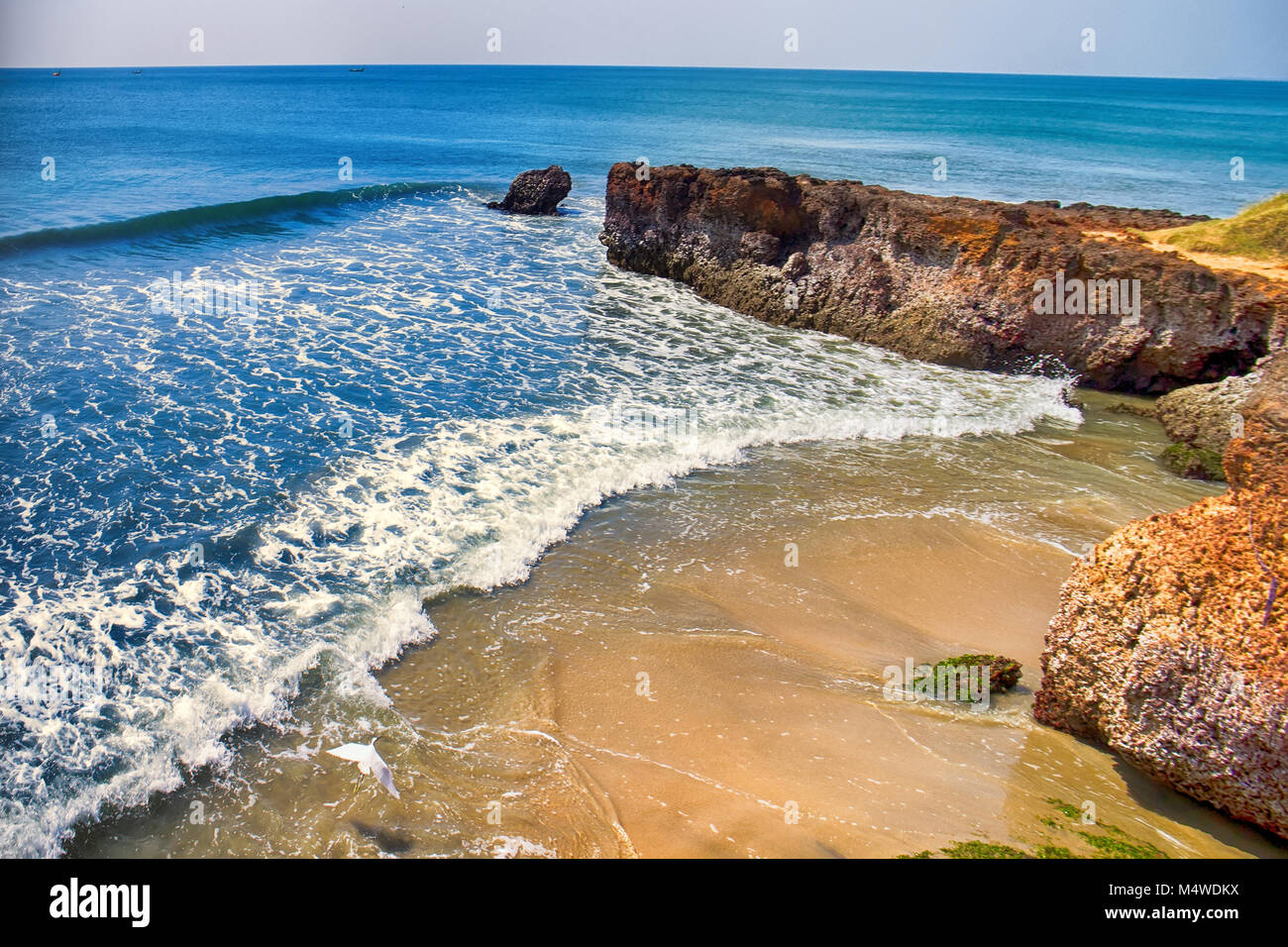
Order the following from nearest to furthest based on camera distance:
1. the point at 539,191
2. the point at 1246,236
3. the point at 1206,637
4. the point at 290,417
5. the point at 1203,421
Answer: the point at 1206,637, the point at 290,417, the point at 1203,421, the point at 1246,236, the point at 539,191

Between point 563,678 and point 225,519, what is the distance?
5.10m

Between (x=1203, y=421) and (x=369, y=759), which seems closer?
(x=369, y=759)

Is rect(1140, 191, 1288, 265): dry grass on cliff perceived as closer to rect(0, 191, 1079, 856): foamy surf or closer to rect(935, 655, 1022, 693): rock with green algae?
rect(0, 191, 1079, 856): foamy surf

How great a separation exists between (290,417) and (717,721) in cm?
891

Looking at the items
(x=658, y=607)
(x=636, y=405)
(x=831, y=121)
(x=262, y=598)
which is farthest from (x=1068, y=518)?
(x=831, y=121)

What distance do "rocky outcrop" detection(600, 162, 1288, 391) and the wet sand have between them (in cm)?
593

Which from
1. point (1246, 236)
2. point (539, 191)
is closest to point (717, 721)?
point (1246, 236)

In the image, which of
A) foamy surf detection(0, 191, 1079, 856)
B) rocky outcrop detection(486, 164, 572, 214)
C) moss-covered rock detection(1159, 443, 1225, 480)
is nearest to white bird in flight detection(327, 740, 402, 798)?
foamy surf detection(0, 191, 1079, 856)

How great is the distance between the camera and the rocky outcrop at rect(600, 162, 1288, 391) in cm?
1416

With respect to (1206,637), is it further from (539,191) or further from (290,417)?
(539,191)

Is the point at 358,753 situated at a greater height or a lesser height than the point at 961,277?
lesser

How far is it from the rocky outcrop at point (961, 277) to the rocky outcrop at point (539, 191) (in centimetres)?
833

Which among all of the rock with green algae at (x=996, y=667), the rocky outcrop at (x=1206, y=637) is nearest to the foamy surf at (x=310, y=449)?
the rock with green algae at (x=996, y=667)

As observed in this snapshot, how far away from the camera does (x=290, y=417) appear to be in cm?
1220
